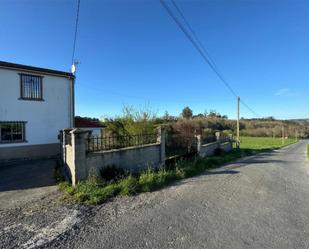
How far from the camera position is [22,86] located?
14633 millimetres

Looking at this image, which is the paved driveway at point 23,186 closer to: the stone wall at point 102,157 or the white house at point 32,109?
the stone wall at point 102,157

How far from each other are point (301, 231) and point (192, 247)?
7.27 ft

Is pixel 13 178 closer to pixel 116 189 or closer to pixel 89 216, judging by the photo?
pixel 116 189

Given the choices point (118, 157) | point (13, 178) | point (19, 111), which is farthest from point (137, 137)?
point (19, 111)

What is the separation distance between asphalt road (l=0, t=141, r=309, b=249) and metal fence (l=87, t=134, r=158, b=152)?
7.21ft

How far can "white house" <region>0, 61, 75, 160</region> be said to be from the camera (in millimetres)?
14086

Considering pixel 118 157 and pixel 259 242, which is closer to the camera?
pixel 259 242

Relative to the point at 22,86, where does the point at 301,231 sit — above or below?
below

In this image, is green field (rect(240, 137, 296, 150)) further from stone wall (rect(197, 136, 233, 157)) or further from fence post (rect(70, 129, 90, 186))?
fence post (rect(70, 129, 90, 186))

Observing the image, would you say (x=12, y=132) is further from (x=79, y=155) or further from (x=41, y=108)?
(x=79, y=155)

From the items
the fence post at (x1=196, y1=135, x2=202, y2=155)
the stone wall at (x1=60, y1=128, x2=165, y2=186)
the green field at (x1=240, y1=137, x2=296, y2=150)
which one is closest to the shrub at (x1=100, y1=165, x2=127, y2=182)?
the stone wall at (x1=60, y1=128, x2=165, y2=186)

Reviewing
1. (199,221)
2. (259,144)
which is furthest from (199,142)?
(259,144)

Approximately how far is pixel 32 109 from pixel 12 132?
1763 mm

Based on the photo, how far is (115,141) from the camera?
986 centimetres
